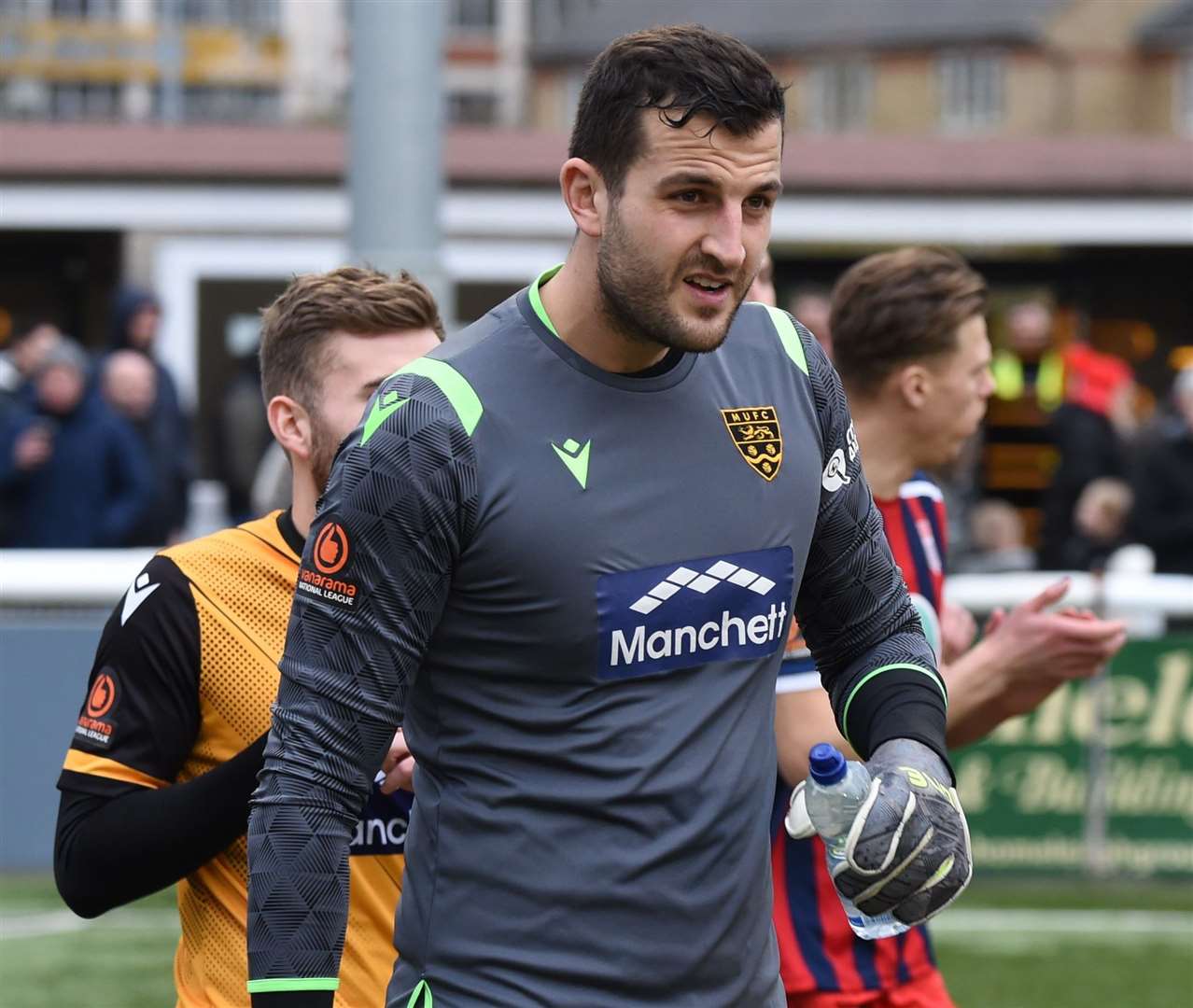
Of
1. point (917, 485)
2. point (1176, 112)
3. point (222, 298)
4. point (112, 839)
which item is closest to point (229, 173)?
point (222, 298)

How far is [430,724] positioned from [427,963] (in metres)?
0.27

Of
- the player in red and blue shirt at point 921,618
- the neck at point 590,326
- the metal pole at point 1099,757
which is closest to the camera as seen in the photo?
the neck at point 590,326

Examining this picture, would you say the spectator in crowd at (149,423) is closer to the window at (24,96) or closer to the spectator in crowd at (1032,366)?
the spectator in crowd at (1032,366)

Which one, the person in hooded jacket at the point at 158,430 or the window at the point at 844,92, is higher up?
the window at the point at 844,92

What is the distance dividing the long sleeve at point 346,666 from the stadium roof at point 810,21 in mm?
60726

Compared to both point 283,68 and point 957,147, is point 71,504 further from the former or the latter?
point 283,68

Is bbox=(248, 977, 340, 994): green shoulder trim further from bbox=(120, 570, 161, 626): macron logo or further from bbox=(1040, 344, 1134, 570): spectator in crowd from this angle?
bbox=(1040, 344, 1134, 570): spectator in crowd

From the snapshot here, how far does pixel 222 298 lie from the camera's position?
13148 mm

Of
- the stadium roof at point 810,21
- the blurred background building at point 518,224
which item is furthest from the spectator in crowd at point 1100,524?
the stadium roof at point 810,21

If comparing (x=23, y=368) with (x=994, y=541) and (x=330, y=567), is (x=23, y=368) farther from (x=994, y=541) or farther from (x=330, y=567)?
(x=330, y=567)

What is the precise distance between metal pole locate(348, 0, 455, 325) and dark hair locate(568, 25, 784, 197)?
4293 millimetres

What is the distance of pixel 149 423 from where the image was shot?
9.91m

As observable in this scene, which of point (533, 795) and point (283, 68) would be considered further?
point (283, 68)

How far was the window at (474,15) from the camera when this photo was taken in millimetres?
68750
